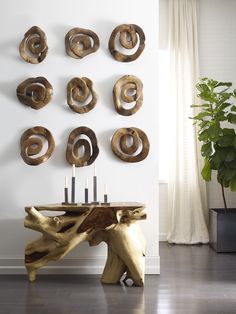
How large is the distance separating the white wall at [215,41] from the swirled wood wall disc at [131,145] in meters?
1.89

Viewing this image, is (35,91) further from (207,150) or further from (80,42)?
(207,150)

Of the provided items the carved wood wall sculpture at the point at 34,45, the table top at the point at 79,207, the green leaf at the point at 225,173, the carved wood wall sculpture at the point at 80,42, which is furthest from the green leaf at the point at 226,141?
the carved wood wall sculpture at the point at 34,45

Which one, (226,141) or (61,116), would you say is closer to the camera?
(61,116)

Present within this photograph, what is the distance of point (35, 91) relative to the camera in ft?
14.5

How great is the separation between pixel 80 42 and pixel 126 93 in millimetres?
585

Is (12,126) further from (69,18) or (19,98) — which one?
(69,18)

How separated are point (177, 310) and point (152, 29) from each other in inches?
94.3

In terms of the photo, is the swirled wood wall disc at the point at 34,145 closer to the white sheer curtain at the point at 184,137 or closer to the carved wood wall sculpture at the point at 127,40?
the carved wood wall sculpture at the point at 127,40

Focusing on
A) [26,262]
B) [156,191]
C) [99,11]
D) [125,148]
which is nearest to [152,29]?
[99,11]

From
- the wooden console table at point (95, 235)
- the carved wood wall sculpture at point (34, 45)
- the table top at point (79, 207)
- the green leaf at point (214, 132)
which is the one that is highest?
the carved wood wall sculpture at point (34, 45)

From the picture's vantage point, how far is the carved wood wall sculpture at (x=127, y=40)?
14.5 feet

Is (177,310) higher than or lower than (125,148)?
lower

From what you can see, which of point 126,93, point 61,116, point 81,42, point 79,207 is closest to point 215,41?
point 126,93

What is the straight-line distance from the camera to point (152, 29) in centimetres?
450
